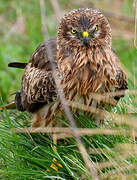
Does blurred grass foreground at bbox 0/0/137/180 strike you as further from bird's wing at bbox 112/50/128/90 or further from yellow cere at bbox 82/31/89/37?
yellow cere at bbox 82/31/89/37

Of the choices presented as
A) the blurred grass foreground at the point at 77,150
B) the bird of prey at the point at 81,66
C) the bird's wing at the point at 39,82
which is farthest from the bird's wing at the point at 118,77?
the bird's wing at the point at 39,82

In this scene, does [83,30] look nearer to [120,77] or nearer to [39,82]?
[120,77]

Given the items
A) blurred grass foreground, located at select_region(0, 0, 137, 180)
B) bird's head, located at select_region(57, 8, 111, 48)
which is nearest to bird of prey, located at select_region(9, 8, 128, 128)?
bird's head, located at select_region(57, 8, 111, 48)

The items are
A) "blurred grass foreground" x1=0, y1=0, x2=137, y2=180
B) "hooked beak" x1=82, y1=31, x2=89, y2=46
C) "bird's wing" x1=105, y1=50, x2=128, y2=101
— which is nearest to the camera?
"blurred grass foreground" x1=0, y1=0, x2=137, y2=180

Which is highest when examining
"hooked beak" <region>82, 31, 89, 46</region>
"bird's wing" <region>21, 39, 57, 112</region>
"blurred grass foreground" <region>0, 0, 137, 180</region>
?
"hooked beak" <region>82, 31, 89, 46</region>

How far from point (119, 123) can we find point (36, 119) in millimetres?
1262

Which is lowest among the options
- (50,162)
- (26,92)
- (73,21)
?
(50,162)

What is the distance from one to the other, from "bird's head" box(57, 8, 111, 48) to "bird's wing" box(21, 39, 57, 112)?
0.22 metres

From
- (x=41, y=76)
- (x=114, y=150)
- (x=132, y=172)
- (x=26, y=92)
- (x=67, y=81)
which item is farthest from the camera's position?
(x=26, y=92)

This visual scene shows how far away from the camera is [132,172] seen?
300 cm

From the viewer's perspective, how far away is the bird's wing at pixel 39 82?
414 cm

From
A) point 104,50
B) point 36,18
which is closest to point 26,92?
point 104,50

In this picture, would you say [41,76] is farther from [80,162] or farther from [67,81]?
[80,162]

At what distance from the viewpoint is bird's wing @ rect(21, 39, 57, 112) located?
414 cm
